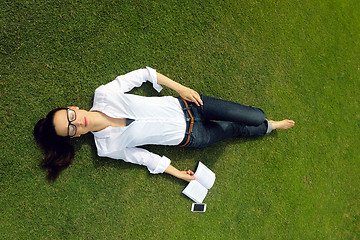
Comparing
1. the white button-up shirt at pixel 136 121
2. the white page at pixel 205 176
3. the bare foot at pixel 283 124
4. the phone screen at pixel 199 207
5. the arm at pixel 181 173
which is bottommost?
the phone screen at pixel 199 207

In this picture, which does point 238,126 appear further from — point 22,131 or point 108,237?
point 22,131

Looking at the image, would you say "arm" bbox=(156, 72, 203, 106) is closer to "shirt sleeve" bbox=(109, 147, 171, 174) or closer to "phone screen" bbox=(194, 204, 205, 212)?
"shirt sleeve" bbox=(109, 147, 171, 174)

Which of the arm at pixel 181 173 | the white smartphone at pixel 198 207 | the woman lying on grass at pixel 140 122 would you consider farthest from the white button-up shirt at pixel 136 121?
the white smartphone at pixel 198 207

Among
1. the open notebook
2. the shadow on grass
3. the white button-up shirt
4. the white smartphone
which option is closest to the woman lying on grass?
the white button-up shirt

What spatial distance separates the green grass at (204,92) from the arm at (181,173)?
0.19 metres

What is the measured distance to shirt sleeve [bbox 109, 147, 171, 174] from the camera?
9.66 ft

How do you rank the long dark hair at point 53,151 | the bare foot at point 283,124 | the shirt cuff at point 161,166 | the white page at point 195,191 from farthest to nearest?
the bare foot at point 283,124 → the white page at point 195,191 → the shirt cuff at point 161,166 → the long dark hair at point 53,151

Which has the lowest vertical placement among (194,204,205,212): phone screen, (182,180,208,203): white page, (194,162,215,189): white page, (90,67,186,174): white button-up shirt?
(194,204,205,212): phone screen

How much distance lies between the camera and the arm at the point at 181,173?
319cm

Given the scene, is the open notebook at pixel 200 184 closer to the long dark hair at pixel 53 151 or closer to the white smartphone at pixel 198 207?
the white smartphone at pixel 198 207

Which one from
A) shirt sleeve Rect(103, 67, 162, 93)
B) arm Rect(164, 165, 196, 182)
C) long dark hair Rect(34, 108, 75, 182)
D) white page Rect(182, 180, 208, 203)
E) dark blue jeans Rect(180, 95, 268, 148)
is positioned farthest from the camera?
white page Rect(182, 180, 208, 203)

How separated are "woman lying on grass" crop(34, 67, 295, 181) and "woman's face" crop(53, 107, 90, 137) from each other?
0.01 metres

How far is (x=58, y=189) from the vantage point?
300 cm

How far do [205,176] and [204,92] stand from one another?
1.32 m
